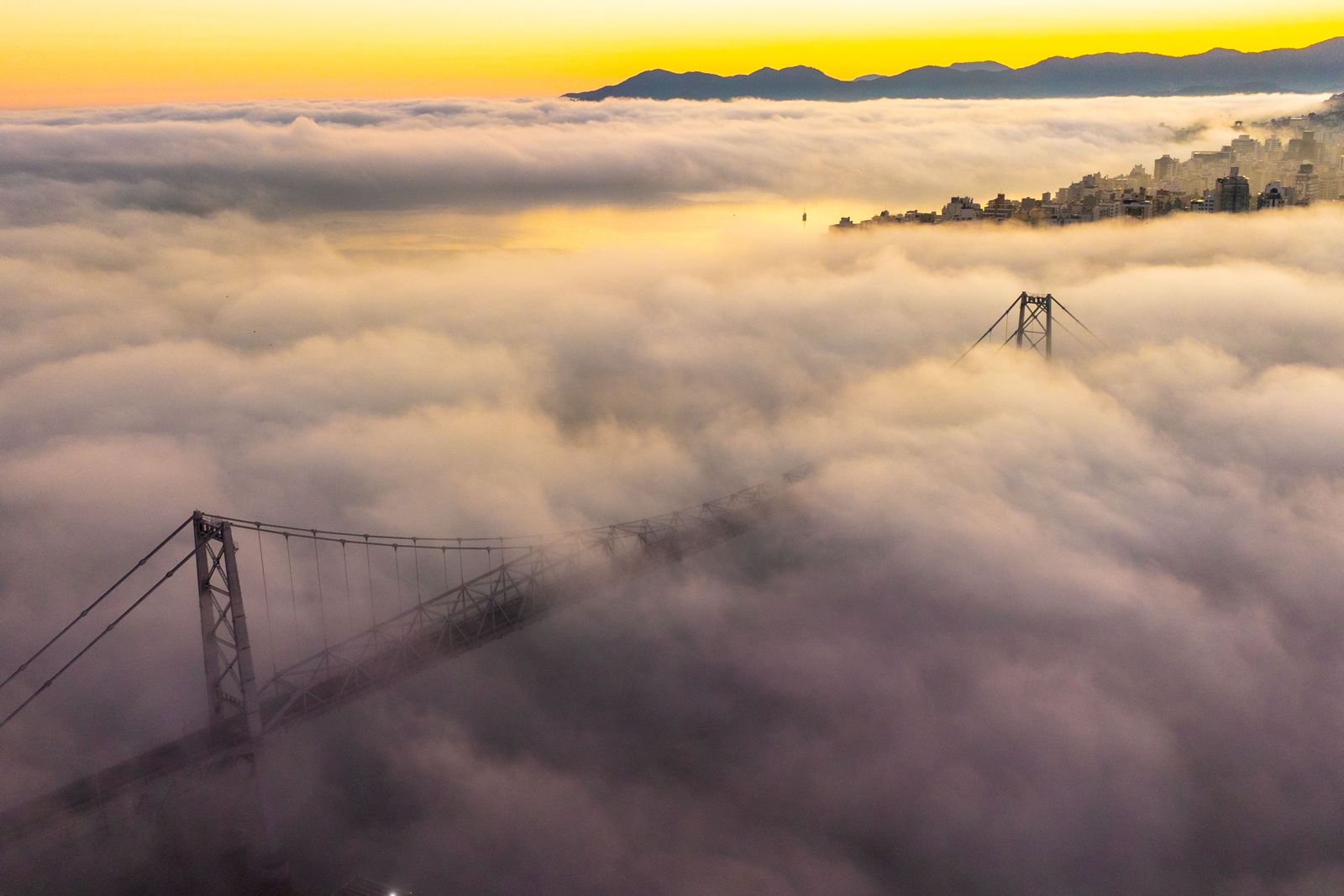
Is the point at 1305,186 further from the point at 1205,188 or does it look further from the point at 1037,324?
the point at 1037,324

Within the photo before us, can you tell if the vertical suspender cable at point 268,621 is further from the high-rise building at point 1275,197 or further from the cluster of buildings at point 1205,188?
the high-rise building at point 1275,197

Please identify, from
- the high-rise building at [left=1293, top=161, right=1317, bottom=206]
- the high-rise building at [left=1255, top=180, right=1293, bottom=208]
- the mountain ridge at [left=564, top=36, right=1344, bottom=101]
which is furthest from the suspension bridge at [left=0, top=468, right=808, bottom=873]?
the mountain ridge at [left=564, top=36, right=1344, bottom=101]

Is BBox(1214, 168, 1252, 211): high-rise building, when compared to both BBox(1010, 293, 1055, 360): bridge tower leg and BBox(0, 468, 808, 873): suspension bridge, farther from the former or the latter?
BBox(0, 468, 808, 873): suspension bridge

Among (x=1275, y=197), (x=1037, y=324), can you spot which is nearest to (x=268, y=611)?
(x=1037, y=324)

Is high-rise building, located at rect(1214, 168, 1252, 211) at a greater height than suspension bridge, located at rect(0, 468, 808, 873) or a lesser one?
greater

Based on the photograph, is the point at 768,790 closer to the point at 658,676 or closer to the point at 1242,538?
the point at 658,676

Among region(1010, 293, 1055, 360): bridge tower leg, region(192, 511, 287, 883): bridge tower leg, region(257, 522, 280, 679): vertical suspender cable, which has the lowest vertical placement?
region(257, 522, 280, 679): vertical suspender cable

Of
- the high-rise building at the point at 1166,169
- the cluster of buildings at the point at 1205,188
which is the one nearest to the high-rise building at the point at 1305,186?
the cluster of buildings at the point at 1205,188

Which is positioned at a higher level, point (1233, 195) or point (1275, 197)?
point (1233, 195)
